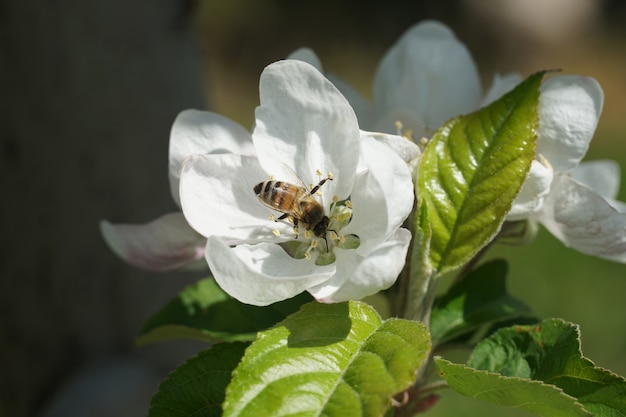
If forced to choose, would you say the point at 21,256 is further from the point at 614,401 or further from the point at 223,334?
the point at 614,401

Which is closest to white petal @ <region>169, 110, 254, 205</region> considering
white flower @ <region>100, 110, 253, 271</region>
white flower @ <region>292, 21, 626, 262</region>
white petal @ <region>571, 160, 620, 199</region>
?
white flower @ <region>100, 110, 253, 271</region>

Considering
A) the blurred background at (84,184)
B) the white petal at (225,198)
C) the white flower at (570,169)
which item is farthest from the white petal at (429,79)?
the blurred background at (84,184)

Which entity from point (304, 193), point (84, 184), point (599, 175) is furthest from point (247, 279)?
point (84, 184)

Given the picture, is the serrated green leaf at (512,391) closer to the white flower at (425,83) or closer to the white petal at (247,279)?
the white petal at (247,279)

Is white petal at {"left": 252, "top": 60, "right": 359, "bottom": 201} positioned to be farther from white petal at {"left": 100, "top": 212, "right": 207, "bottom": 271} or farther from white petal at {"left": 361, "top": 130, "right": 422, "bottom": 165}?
white petal at {"left": 100, "top": 212, "right": 207, "bottom": 271}

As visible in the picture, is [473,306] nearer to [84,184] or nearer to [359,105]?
[359,105]

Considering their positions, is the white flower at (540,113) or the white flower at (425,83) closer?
the white flower at (540,113)
